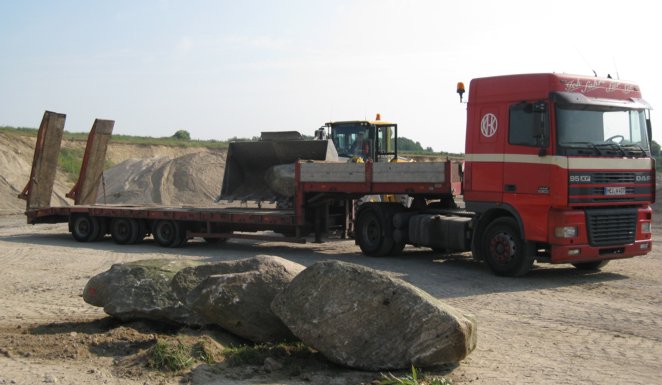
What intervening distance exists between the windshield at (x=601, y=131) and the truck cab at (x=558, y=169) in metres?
0.02

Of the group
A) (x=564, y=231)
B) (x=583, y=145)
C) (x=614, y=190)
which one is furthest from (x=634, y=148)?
(x=564, y=231)

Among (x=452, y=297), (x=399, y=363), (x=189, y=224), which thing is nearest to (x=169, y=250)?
(x=189, y=224)

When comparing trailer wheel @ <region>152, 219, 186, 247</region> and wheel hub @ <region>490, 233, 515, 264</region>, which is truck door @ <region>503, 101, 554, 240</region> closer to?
wheel hub @ <region>490, 233, 515, 264</region>

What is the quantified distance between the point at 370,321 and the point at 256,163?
13.2 metres

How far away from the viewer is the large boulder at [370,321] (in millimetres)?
6574

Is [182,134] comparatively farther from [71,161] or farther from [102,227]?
[102,227]

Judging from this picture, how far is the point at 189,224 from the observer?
18000 mm

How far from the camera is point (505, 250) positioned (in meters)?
12.6

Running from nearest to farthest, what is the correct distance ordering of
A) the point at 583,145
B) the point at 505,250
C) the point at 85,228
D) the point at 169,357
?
the point at 169,357
the point at 583,145
the point at 505,250
the point at 85,228

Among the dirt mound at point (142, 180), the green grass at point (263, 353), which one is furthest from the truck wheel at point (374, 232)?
the dirt mound at point (142, 180)

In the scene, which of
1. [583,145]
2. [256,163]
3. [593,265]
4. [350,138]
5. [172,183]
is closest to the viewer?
[583,145]

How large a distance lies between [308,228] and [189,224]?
11.1 feet

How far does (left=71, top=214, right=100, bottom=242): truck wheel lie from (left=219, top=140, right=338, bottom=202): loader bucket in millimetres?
3383

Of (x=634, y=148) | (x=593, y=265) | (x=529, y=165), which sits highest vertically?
(x=634, y=148)
